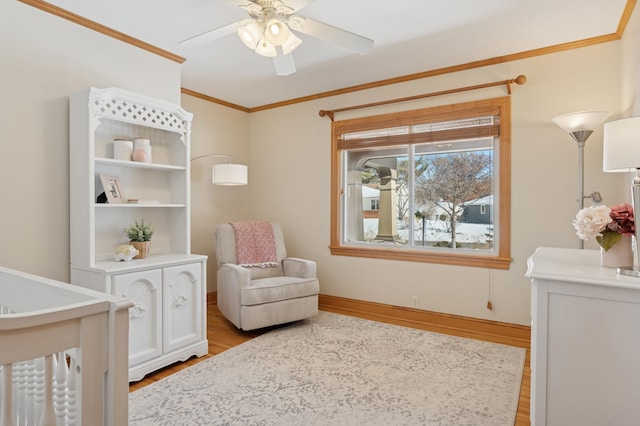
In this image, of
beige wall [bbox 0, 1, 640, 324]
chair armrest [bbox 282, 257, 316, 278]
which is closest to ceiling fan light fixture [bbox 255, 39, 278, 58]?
beige wall [bbox 0, 1, 640, 324]

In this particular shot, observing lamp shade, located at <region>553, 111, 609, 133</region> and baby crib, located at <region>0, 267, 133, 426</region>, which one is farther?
lamp shade, located at <region>553, 111, 609, 133</region>

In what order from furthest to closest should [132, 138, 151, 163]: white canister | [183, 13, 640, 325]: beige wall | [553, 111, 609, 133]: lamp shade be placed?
[183, 13, 640, 325]: beige wall < [132, 138, 151, 163]: white canister < [553, 111, 609, 133]: lamp shade

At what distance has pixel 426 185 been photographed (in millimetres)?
3730

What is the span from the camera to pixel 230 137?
4684 mm

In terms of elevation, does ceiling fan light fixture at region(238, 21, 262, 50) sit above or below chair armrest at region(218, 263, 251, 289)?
above

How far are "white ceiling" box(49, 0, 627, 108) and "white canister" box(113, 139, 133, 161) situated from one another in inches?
34.4

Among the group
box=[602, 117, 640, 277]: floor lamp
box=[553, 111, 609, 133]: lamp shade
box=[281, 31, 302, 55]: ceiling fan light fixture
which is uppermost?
box=[281, 31, 302, 55]: ceiling fan light fixture

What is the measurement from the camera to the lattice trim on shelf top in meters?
2.47

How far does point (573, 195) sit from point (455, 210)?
97 cm

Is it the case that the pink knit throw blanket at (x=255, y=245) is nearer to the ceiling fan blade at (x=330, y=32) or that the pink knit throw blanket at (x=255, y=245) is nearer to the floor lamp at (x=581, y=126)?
the ceiling fan blade at (x=330, y=32)

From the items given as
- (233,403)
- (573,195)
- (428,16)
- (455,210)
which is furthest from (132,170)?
(573,195)

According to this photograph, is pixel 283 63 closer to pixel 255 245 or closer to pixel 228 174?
pixel 228 174

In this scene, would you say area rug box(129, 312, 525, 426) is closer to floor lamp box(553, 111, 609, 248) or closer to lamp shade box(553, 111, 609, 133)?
floor lamp box(553, 111, 609, 248)

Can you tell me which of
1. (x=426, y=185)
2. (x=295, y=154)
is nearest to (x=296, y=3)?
(x=426, y=185)
